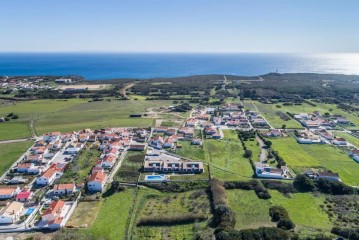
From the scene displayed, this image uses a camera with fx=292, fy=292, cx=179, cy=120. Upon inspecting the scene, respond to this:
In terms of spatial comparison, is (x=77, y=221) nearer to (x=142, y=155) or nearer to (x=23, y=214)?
(x=23, y=214)

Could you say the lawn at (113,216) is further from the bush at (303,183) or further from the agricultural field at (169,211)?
the bush at (303,183)

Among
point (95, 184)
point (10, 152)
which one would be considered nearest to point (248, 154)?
point (95, 184)

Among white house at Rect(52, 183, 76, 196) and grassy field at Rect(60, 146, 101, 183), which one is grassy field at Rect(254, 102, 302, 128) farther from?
white house at Rect(52, 183, 76, 196)

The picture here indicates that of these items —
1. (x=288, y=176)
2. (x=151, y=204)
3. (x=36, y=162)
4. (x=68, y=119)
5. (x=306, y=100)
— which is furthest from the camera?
(x=306, y=100)

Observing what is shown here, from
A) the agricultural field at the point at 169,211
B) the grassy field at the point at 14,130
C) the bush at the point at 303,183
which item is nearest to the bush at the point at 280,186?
the bush at the point at 303,183

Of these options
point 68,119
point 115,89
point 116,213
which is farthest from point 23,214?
point 115,89

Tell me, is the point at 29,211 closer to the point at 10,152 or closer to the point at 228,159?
the point at 10,152

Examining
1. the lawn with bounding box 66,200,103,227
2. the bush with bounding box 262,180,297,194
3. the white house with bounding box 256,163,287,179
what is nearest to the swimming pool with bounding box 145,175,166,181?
the lawn with bounding box 66,200,103,227
